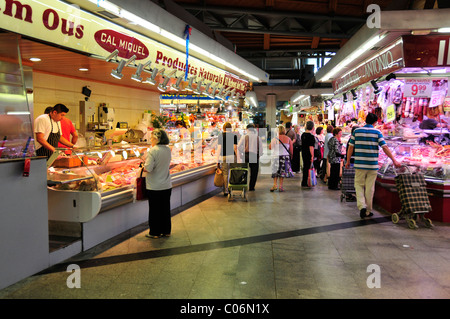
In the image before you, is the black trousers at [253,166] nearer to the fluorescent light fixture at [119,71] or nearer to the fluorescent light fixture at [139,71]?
the fluorescent light fixture at [139,71]

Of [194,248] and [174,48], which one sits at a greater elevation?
[174,48]

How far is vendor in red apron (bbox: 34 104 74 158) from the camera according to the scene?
21.5 ft

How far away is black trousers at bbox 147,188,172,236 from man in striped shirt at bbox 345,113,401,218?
11.9 feet

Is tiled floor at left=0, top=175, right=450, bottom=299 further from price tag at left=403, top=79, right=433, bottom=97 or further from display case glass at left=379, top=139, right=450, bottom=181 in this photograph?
price tag at left=403, top=79, right=433, bottom=97

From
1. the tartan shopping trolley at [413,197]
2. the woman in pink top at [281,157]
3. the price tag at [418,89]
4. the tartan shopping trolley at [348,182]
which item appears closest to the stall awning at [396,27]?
the price tag at [418,89]

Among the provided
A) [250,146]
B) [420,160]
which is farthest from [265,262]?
[250,146]

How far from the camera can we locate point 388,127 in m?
8.36

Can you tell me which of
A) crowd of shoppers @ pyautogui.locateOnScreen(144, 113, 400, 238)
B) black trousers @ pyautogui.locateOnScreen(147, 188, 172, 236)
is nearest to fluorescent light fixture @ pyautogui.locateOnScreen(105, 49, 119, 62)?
crowd of shoppers @ pyautogui.locateOnScreen(144, 113, 400, 238)

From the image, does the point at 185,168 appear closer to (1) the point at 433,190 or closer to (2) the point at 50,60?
(2) the point at 50,60

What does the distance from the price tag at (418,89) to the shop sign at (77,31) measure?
17.2ft

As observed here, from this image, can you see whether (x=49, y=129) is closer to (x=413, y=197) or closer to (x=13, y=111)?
(x=13, y=111)

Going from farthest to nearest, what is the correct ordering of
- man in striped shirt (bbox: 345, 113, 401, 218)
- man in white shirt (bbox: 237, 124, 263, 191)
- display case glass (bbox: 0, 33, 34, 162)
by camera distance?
1. man in white shirt (bbox: 237, 124, 263, 191)
2. man in striped shirt (bbox: 345, 113, 401, 218)
3. display case glass (bbox: 0, 33, 34, 162)

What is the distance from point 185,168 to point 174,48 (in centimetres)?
282
